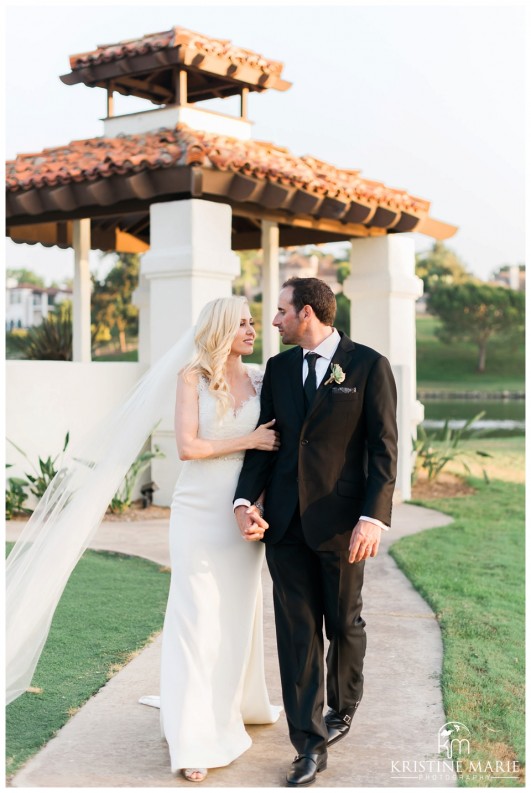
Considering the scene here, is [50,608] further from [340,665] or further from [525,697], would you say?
[525,697]

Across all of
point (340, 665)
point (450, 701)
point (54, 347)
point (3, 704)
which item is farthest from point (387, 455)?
point (54, 347)

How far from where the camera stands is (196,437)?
3.95 metres

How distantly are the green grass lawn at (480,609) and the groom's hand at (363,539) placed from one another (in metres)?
0.98

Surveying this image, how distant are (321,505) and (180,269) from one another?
20.8 feet

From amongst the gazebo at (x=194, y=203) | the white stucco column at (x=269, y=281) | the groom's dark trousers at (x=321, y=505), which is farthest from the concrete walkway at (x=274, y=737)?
the white stucco column at (x=269, y=281)

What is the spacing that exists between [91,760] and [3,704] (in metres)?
0.57

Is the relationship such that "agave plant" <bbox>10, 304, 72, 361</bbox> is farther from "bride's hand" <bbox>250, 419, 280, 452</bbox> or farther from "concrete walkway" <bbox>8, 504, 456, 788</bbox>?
"bride's hand" <bbox>250, 419, 280, 452</bbox>

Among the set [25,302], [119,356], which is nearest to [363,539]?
[119,356]

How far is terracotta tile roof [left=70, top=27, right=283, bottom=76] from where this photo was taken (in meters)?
10.9

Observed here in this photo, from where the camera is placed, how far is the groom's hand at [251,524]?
12.2 ft

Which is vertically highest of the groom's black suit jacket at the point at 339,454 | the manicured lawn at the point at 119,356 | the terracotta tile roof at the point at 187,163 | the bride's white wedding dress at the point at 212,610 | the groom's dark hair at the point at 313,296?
the terracotta tile roof at the point at 187,163

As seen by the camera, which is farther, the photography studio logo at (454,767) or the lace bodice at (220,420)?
the lace bodice at (220,420)

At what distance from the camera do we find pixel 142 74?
11812 mm

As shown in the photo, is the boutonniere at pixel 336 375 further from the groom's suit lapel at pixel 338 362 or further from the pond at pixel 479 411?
the pond at pixel 479 411
